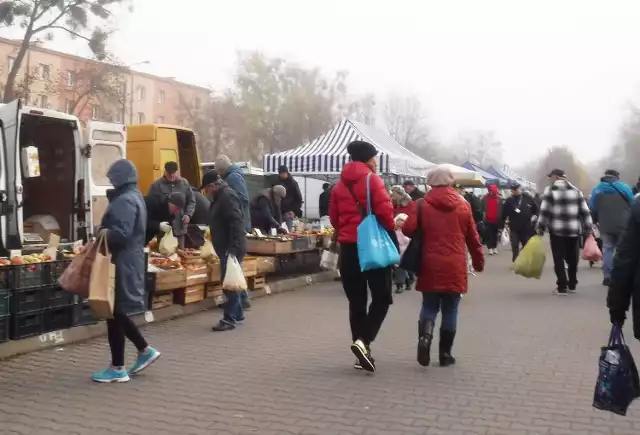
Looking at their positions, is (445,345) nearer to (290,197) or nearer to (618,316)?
(618,316)

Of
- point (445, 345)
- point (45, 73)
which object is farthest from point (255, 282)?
point (45, 73)

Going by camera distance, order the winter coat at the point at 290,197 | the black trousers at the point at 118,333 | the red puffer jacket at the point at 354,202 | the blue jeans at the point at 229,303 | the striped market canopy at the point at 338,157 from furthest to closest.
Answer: the striped market canopy at the point at 338,157 < the winter coat at the point at 290,197 < the blue jeans at the point at 229,303 < the red puffer jacket at the point at 354,202 < the black trousers at the point at 118,333

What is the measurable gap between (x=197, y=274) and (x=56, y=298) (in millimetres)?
2423

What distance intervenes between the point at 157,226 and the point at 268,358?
4.06 meters

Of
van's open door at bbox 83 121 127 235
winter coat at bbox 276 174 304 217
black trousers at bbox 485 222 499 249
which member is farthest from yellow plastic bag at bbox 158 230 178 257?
black trousers at bbox 485 222 499 249

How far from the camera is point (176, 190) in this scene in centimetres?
1085

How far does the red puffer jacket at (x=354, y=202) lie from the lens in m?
6.25

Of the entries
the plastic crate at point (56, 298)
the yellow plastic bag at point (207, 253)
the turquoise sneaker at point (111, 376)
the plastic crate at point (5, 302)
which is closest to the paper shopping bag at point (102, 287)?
the turquoise sneaker at point (111, 376)

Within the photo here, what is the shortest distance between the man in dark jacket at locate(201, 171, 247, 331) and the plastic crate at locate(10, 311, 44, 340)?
1900mm

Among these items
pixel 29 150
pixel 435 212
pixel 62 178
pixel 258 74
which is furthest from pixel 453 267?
pixel 258 74

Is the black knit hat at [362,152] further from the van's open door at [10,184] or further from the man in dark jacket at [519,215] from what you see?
the man in dark jacket at [519,215]

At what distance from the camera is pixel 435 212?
6.45 metres

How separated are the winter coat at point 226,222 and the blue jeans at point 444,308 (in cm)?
244

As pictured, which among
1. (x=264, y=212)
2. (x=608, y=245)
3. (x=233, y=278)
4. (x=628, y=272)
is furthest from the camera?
(x=264, y=212)
